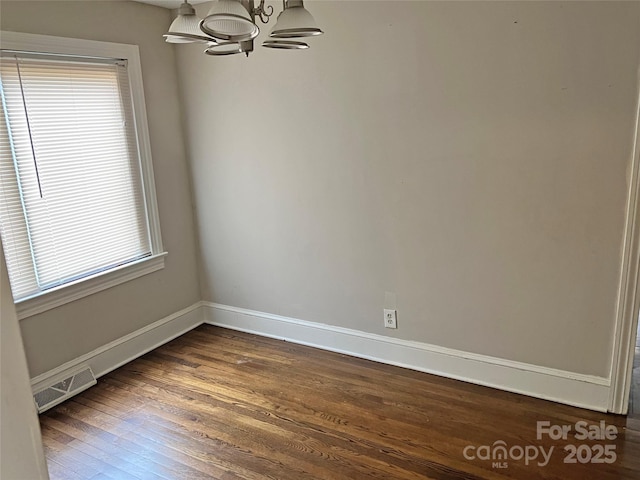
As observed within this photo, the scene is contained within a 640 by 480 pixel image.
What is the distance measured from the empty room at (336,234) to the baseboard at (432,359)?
0.01 metres

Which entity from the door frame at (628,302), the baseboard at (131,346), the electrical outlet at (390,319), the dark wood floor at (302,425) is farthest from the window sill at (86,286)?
the door frame at (628,302)

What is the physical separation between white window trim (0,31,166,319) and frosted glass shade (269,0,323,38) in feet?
5.54

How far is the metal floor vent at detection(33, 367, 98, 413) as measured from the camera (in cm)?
273

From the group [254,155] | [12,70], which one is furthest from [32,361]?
[254,155]

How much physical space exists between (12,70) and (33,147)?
397 millimetres

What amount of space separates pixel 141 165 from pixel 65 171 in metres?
0.54

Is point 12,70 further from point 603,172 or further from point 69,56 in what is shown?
point 603,172

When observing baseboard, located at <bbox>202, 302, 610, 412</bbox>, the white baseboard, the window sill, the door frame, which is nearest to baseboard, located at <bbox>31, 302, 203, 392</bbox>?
the white baseboard

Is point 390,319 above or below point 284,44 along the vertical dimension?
Answer: below

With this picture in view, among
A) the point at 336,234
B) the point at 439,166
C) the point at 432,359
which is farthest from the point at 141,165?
the point at 432,359

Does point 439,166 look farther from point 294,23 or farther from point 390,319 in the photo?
point 294,23

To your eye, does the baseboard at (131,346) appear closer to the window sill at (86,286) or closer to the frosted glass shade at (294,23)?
the window sill at (86,286)

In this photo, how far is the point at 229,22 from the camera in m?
1.46

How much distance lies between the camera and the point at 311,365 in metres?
3.10
